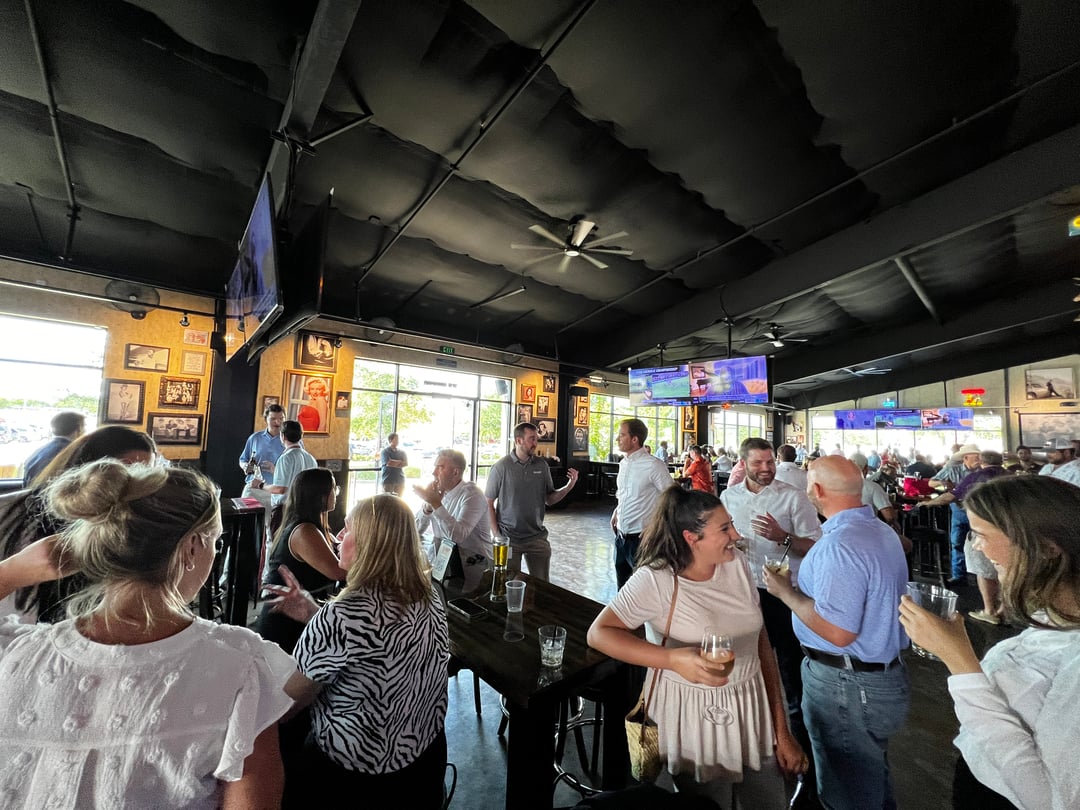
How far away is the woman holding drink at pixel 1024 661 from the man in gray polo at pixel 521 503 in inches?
102

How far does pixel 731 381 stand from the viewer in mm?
7320

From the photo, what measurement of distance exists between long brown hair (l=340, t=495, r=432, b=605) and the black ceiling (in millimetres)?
2700

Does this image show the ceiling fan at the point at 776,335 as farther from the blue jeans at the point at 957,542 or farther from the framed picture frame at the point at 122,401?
the framed picture frame at the point at 122,401

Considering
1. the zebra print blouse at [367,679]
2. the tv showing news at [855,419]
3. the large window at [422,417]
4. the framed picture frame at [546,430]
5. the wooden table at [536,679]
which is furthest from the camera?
the tv showing news at [855,419]

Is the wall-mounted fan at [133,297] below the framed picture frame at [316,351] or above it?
above

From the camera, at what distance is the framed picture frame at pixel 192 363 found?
20.5 ft

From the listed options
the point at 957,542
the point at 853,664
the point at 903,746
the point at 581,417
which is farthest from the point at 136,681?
the point at 581,417

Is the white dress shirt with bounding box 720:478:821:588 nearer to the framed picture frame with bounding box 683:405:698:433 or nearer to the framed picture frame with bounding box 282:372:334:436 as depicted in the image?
the framed picture frame with bounding box 282:372:334:436

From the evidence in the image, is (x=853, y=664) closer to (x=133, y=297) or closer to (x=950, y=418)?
(x=133, y=297)

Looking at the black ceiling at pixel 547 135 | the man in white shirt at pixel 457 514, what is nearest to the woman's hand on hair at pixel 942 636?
the man in white shirt at pixel 457 514

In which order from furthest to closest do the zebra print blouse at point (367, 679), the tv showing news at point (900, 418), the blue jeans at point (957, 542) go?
the tv showing news at point (900, 418), the blue jeans at point (957, 542), the zebra print blouse at point (367, 679)

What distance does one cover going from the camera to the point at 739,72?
11.3 ft

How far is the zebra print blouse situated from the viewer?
1314 millimetres

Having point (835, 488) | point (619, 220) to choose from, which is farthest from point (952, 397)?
point (835, 488)
